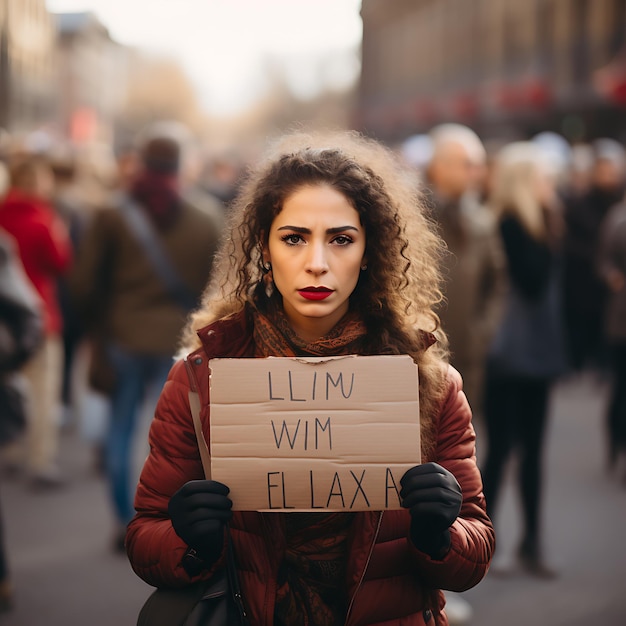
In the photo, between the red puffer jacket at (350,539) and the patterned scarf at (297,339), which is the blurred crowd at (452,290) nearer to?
the patterned scarf at (297,339)

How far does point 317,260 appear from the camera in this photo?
2168mm

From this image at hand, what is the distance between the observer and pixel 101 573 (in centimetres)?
522

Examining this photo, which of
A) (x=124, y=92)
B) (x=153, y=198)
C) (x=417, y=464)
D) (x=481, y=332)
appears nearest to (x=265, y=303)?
(x=417, y=464)

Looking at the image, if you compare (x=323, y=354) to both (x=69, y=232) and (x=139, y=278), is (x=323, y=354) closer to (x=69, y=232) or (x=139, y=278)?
(x=139, y=278)

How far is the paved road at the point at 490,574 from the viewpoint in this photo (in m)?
4.74

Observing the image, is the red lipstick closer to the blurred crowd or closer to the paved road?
the blurred crowd

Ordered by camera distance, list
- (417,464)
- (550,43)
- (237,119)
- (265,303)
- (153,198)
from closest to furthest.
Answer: (417,464) → (265,303) → (153,198) → (550,43) → (237,119)

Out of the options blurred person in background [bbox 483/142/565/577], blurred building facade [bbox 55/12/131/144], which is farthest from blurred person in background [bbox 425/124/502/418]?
blurred building facade [bbox 55/12/131/144]

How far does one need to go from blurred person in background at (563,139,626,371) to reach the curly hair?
7.95 metres

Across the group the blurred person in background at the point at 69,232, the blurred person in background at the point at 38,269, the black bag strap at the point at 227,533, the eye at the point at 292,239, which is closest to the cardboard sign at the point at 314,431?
the black bag strap at the point at 227,533

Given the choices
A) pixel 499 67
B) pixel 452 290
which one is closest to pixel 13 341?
pixel 452 290

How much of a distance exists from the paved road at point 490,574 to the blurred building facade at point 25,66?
147ft

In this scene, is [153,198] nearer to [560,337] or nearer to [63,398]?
[560,337]

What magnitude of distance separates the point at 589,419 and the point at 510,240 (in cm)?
455
